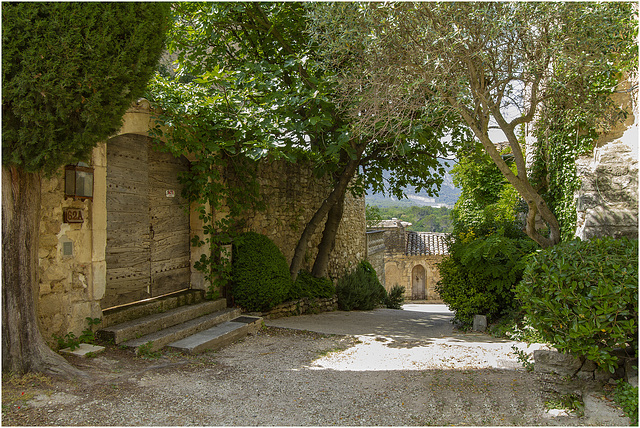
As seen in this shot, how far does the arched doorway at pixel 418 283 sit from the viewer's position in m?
22.3

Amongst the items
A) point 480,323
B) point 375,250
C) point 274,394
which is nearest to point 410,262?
point 375,250

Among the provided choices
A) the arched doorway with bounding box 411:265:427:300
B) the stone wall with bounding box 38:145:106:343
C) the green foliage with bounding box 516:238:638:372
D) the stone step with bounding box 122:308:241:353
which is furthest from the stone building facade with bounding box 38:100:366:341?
the arched doorway with bounding box 411:265:427:300

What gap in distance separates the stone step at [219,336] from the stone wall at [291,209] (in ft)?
6.53

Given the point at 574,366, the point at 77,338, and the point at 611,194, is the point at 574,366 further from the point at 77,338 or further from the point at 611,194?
the point at 77,338

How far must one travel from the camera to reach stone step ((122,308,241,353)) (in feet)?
15.3

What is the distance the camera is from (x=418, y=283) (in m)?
22.4

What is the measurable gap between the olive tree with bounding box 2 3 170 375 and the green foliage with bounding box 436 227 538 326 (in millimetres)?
5179

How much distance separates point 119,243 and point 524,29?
5238 mm

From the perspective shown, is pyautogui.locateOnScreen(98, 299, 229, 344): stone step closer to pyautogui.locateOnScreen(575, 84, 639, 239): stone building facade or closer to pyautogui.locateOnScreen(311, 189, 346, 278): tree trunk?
pyautogui.locateOnScreen(311, 189, 346, 278): tree trunk

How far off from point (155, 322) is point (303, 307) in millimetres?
3397

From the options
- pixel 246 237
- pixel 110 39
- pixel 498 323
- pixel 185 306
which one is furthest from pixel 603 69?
pixel 185 306

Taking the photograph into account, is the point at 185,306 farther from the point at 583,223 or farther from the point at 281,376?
the point at 583,223

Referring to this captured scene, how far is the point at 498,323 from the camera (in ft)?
22.0

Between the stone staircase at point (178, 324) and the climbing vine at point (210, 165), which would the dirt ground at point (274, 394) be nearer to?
the stone staircase at point (178, 324)
